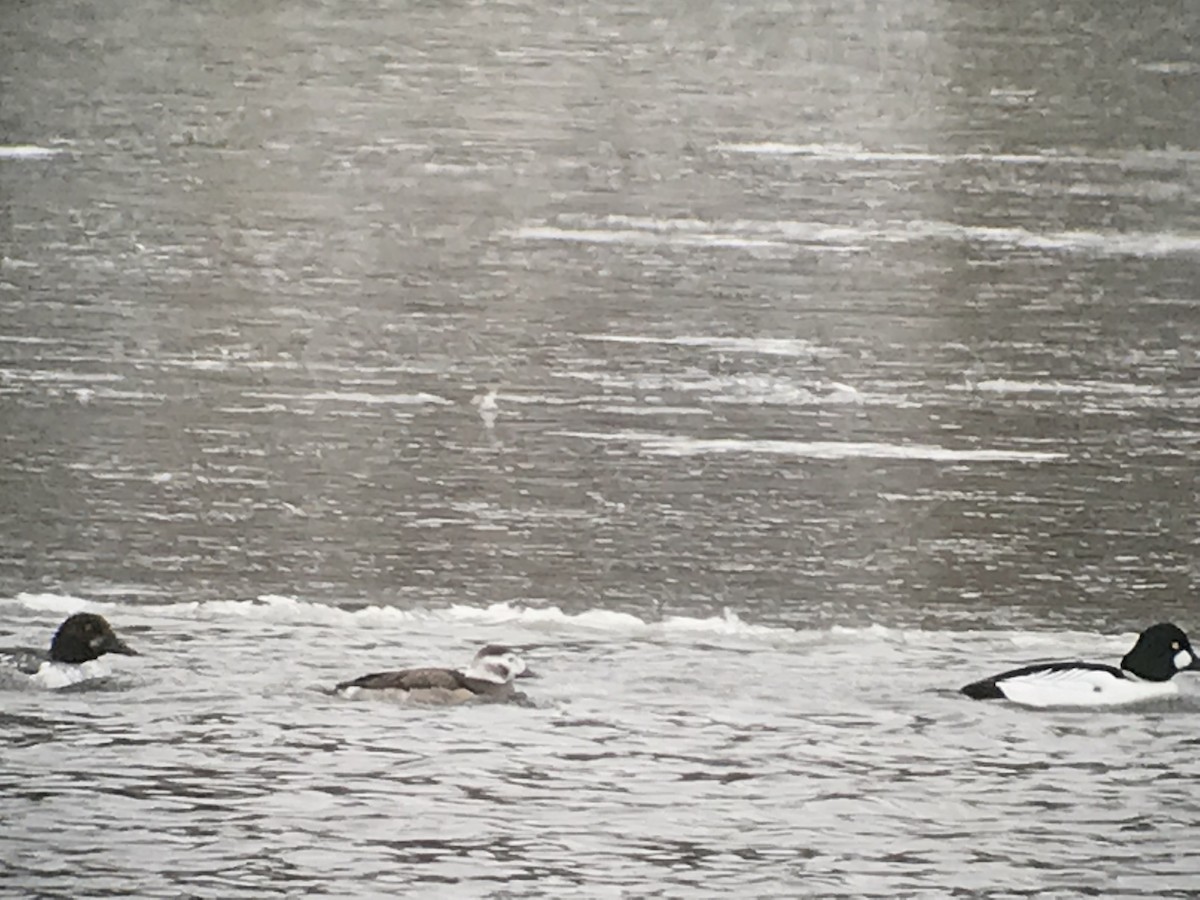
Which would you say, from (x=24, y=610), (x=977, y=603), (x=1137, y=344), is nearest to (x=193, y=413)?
(x=24, y=610)

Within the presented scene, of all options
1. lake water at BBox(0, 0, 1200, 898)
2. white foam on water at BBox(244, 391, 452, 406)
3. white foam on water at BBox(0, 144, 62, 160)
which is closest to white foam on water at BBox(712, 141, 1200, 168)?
lake water at BBox(0, 0, 1200, 898)

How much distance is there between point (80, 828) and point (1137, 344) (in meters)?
1.22

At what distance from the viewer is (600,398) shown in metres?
1.55

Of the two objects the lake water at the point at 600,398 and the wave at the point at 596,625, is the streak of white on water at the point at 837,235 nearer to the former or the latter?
the lake water at the point at 600,398

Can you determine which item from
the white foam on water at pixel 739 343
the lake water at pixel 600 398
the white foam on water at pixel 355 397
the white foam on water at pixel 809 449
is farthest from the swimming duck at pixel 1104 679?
the white foam on water at pixel 355 397

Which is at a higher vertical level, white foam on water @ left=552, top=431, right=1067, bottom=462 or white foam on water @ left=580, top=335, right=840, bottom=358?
white foam on water @ left=580, top=335, right=840, bottom=358

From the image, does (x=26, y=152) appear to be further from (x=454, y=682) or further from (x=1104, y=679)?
(x=1104, y=679)

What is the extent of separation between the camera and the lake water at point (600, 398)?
153cm

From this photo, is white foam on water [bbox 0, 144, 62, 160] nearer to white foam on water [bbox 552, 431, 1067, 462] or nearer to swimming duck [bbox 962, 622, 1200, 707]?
white foam on water [bbox 552, 431, 1067, 462]

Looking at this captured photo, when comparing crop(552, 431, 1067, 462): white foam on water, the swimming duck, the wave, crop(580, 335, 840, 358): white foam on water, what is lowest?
the swimming duck

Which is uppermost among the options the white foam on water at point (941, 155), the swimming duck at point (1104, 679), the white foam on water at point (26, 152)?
the white foam on water at point (26, 152)

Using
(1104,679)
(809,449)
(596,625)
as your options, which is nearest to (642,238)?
(809,449)

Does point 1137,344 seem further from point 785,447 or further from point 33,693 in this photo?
point 33,693

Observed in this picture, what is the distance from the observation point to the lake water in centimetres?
153
